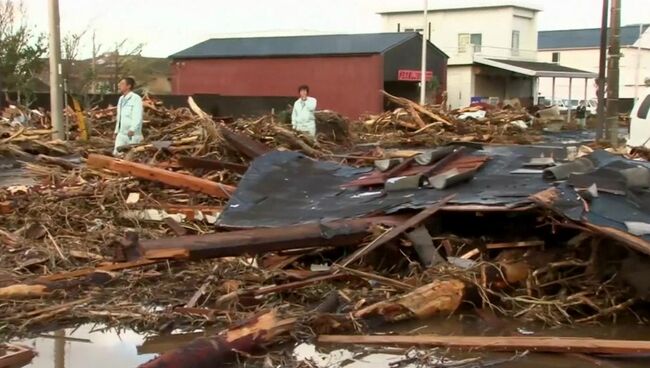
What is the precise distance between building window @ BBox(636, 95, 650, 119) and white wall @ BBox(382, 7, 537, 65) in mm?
41626

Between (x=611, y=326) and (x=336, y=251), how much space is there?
243cm

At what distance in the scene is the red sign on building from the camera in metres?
40.7

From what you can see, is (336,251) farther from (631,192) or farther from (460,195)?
(631,192)

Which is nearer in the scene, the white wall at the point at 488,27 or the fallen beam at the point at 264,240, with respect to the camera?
the fallen beam at the point at 264,240

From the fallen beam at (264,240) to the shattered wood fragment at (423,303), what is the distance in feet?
3.18

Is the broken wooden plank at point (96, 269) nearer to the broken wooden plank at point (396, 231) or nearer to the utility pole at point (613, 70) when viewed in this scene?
the broken wooden plank at point (396, 231)

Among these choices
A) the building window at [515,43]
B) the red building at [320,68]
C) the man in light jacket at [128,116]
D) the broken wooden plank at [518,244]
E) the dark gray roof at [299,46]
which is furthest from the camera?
the building window at [515,43]

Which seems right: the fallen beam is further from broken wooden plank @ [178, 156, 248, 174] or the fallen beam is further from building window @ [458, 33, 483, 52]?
building window @ [458, 33, 483, 52]

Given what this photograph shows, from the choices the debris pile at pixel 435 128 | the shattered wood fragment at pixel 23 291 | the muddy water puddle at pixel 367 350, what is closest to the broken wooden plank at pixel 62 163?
the shattered wood fragment at pixel 23 291

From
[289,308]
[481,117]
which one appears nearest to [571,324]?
[289,308]

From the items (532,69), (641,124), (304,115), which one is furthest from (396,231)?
(532,69)

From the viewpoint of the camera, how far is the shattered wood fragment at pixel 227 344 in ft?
15.1

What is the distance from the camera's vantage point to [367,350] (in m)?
5.30

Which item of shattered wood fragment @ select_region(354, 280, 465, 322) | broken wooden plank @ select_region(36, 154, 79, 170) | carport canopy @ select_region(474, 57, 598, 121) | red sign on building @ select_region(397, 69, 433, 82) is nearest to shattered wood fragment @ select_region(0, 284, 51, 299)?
shattered wood fragment @ select_region(354, 280, 465, 322)
